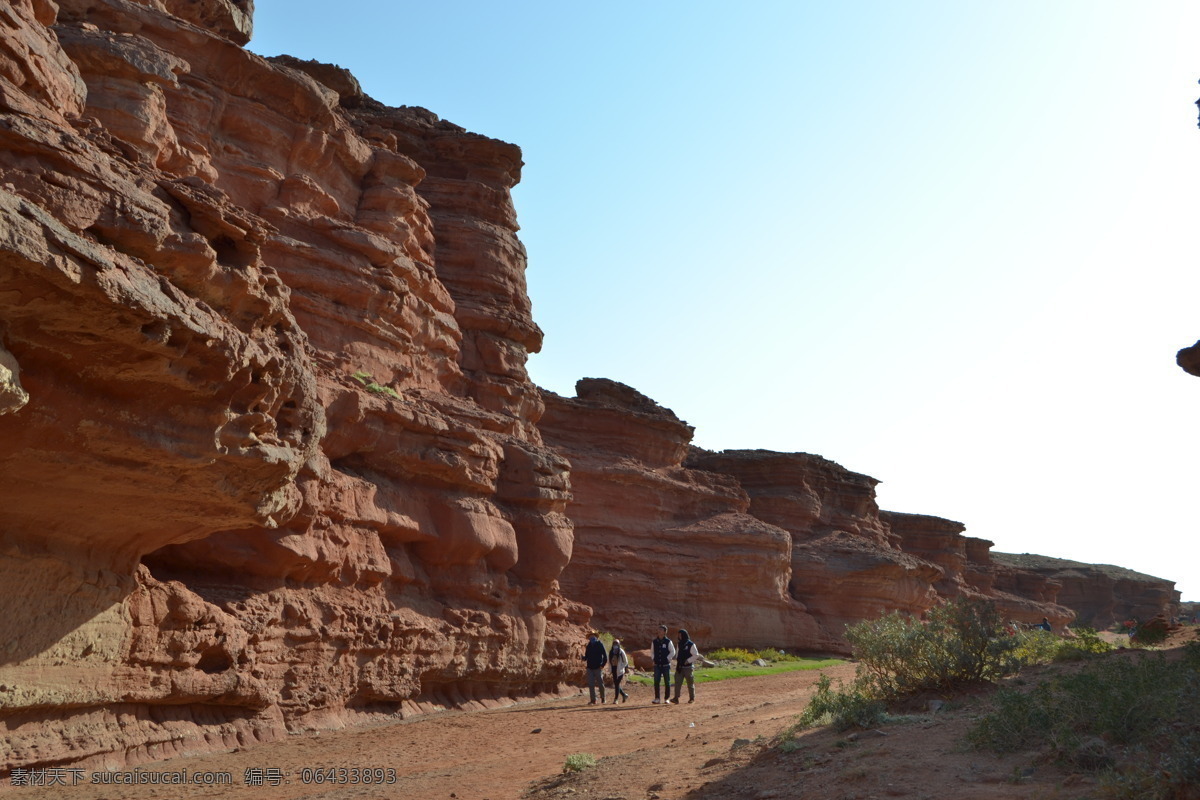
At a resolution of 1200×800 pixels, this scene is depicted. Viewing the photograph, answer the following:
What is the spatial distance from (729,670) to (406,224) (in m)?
15.8

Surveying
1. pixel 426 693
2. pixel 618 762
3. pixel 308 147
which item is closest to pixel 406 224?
pixel 308 147

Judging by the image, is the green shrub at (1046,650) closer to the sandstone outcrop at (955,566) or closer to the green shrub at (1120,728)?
the green shrub at (1120,728)

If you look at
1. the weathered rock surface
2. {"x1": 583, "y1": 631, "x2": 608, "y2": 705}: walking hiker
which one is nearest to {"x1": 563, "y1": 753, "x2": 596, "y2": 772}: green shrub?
{"x1": 583, "y1": 631, "x2": 608, "y2": 705}: walking hiker

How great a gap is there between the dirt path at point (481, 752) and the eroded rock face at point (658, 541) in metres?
11.5

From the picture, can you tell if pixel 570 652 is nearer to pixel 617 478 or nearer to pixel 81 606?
pixel 617 478

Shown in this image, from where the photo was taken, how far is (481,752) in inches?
512

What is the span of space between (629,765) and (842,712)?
9.49 ft

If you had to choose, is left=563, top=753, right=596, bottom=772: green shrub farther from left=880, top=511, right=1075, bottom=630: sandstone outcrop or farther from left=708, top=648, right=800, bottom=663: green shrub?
left=880, top=511, right=1075, bottom=630: sandstone outcrop

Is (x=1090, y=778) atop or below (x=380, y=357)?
below

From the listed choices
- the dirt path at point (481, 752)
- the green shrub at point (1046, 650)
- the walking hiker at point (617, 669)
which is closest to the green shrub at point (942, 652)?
the dirt path at point (481, 752)

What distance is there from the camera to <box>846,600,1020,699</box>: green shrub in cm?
1320

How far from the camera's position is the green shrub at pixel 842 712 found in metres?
11.2

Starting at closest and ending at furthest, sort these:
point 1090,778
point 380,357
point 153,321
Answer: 1. point 1090,778
2. point 153,321
3. point 380,357

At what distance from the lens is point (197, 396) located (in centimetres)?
979
